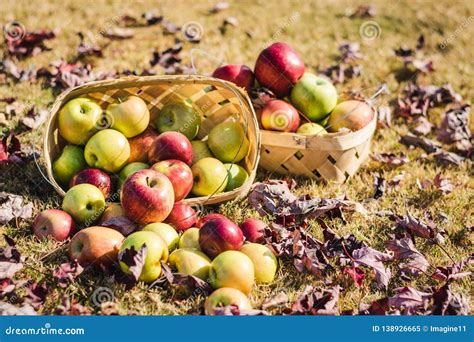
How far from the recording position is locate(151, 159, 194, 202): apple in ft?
12.7

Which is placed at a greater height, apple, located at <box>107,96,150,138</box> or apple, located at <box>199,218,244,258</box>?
apple, located at <box>107,96,150,138</box>

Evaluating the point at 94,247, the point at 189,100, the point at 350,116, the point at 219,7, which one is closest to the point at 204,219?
the point at 94,247

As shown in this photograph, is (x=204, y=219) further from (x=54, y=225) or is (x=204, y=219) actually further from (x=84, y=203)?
(x=54, y=225)

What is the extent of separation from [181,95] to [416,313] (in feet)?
7.93

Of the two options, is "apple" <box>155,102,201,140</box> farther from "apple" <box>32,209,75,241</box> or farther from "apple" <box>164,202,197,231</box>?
"apple" <box>32,209,75,241</box>

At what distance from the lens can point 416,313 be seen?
126 inches

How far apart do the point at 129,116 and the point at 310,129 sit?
1370mm

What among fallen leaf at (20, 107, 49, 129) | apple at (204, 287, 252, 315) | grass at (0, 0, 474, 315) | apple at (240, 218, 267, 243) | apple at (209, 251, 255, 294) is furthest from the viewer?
fallen leaf at (20, 107, 49, 129)

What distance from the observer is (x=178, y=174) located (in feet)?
12.7

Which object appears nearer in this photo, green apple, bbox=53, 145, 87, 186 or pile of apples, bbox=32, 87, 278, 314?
pile of apples, bbox=32, 87, 278, 314

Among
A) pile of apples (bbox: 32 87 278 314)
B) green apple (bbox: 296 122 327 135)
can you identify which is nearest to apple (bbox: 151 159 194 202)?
pile of apples (bbox: 32 87 278 314)

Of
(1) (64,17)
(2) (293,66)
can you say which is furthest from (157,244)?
(1) (64,17)

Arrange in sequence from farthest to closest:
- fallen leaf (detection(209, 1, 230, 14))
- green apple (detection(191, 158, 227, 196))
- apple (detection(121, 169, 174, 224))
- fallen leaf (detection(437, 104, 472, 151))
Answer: fallen leaf (detection(209, 1, 230, 14)) < fallen leaf (detection(437, 104, 472, 151)) < green apple (detection(191, 158, 227, 196)) < apple (detection(121, 169, 174, 224))

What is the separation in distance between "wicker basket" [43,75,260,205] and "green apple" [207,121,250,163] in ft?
0.21
